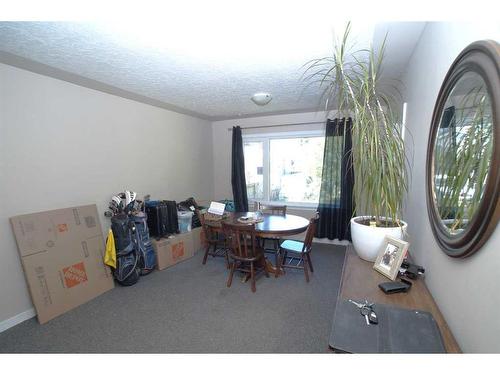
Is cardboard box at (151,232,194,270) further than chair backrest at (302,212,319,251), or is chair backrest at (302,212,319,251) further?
cardboard box at (151,232,194,270)

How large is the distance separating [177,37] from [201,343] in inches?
92.1

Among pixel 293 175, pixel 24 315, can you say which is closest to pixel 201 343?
pixel 24 315

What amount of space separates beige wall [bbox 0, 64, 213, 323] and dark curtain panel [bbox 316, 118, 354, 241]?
8.73 ft

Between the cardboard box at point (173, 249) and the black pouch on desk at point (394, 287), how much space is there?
2712 mm

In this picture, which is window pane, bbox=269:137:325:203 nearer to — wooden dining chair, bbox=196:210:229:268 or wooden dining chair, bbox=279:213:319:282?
wooden dining chair, bbox=279:213:319:282

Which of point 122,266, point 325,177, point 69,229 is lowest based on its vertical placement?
point 122,266

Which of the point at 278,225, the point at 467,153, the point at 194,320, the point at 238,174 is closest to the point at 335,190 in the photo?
the point at 278,225

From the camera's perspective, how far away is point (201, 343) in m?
1.78

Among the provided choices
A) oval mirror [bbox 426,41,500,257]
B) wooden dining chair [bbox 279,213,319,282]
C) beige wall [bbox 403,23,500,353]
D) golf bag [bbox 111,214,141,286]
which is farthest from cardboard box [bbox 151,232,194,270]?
oval mirror [bbox 426,41,500,257]

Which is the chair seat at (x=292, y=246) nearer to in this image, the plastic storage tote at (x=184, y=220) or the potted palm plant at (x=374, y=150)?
the potted palm plant at (x=374, y=150)

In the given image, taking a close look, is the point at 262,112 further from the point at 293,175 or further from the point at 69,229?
the point at 69,229

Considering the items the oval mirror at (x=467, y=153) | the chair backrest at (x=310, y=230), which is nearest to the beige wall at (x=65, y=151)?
the chair backrest at (x=310, y=230)

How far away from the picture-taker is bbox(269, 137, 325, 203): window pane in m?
4.05

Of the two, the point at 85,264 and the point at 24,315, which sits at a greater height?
the point at 85,264
